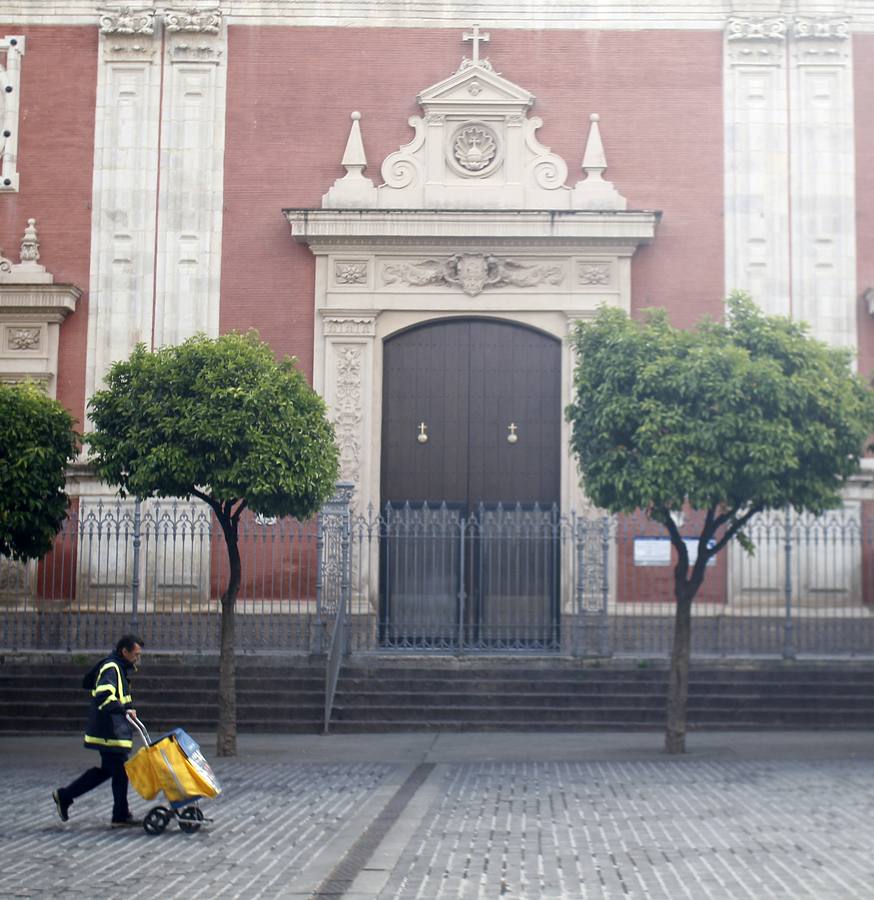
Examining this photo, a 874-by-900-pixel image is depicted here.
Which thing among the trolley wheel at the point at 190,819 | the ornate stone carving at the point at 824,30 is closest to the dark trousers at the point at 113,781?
the trolley wheel at the point at 190,819

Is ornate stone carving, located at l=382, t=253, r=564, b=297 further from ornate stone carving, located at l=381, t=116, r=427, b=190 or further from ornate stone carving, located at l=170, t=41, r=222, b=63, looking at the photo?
ornate stone carving, located at l=170, t=41, r=222, b=63

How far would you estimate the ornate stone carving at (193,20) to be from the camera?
22.6 m

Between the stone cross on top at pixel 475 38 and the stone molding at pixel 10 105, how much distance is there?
701cm

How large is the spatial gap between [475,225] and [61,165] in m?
6.55

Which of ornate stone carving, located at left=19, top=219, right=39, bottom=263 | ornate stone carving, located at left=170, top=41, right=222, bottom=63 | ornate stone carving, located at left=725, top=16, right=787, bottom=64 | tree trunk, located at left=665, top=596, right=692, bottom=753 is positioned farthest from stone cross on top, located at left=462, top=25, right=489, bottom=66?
tree trunk, located at left=665, top=596, right=692, bottom=753

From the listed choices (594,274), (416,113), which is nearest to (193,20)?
(416,113)

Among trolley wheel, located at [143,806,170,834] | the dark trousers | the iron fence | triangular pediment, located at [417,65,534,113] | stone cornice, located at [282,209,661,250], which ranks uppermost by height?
triangular pediment, located at [417,65,534,113]

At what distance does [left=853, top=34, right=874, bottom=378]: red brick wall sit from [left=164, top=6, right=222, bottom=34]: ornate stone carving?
10.0m

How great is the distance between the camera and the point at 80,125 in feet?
73.9

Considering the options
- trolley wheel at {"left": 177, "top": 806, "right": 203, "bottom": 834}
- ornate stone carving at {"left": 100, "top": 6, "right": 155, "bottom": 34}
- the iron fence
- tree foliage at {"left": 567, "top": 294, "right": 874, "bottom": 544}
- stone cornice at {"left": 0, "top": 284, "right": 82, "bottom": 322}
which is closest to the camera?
trolley wheel at {"left": 177, "top": 806, "right": 203, "bottom": 834}

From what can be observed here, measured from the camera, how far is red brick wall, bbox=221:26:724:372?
72.8 feet

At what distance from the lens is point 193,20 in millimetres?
22594

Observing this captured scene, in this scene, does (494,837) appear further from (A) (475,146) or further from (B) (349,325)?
(A) (475,146)

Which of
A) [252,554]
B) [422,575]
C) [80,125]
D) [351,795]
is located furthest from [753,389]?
[80,125]
